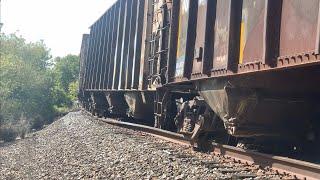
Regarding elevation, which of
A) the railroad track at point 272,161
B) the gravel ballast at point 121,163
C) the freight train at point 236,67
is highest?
the freight train at point 236,67

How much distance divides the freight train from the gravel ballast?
74cm

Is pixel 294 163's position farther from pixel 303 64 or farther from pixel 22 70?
pixel 22 70

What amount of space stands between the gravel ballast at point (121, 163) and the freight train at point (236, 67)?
2.42 ft

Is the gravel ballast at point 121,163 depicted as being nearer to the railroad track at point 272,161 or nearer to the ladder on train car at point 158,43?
the railroad track at point 272,161

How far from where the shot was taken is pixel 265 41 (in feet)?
19.9

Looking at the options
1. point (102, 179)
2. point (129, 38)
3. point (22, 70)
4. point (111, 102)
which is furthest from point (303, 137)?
point (22, 70)

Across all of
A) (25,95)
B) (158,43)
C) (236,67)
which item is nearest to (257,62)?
(236,67)

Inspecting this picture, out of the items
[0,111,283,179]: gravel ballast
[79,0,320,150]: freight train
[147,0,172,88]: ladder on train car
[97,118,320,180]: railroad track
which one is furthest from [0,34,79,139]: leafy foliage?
[97,118,320,180]: railroad track

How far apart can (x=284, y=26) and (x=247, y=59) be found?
993 mm

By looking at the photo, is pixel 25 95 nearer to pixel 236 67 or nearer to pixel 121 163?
pixel 121 163

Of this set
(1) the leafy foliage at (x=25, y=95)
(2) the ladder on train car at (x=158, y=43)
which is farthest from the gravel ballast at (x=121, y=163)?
(1) the leafy foliage at (x=25, y=95)

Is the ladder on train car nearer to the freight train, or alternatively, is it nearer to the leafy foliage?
the freight train

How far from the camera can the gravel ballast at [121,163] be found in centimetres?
697

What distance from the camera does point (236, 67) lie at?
7.17m
